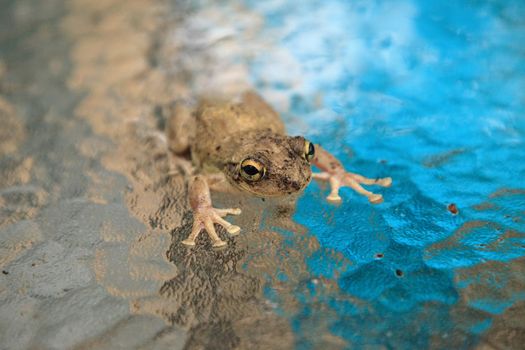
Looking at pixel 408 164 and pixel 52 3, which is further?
pixel 52 3

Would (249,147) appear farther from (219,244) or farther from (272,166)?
(219,244)

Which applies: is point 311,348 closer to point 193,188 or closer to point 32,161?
point 193,188

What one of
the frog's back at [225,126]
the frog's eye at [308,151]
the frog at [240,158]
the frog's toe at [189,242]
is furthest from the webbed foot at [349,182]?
the frog's toe at [189,242]

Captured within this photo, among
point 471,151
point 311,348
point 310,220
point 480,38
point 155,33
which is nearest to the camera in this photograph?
point 311,348

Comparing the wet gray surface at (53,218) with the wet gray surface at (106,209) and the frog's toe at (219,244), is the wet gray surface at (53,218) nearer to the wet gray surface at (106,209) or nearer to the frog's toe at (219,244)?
the wet gray surface at (106,209)

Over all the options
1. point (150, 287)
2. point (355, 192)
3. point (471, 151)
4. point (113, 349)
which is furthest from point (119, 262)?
point (471, 151)

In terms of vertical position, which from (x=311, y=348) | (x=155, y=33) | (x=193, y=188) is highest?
(x=155, y=33)

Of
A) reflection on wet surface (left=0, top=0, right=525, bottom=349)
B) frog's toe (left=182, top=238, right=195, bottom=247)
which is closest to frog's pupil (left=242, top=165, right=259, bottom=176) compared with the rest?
reflection on wet surface (left=0, top=0, right=525, bottom=349)

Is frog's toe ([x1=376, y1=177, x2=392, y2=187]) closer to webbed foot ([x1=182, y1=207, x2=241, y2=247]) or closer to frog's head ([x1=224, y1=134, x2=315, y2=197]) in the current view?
frog's head ([x1=224, y1=134, x2=315, y2=197])

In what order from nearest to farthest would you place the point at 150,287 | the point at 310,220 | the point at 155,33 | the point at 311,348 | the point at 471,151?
the point at 311,348 < the point at 150,287 < the point at 310,220 < the point at 471,151 < the point at 155,33
